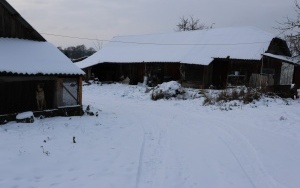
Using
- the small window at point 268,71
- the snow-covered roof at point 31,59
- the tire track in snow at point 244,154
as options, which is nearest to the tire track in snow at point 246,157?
the tire track in snow at point 244,154

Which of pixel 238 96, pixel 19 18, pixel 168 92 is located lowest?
pixel 168 92

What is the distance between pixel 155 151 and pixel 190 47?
21829mm

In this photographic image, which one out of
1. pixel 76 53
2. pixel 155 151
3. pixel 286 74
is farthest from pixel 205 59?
pixel 76 53

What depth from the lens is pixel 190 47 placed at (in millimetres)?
29328

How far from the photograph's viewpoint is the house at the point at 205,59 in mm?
25469

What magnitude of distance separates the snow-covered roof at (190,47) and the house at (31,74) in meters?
13.6

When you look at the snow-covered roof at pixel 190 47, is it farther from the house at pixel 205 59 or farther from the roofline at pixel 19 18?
the roofline at pixel 19 18

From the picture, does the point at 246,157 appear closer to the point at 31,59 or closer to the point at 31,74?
the point at 31,74

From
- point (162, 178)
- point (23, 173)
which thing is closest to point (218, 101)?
point (162, 178)

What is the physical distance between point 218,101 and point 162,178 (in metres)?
11.9

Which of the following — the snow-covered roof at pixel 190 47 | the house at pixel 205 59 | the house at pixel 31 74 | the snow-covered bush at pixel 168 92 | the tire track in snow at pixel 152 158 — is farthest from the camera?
the snow-covered roof at pixel 190 47

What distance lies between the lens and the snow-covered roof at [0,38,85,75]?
12.6 m

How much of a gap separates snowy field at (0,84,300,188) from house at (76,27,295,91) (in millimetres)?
10708

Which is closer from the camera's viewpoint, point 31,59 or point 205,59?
point 31,59
